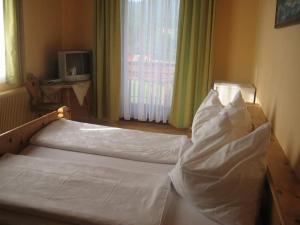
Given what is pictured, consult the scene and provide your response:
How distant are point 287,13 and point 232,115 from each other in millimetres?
727

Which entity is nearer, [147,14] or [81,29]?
[147,14]

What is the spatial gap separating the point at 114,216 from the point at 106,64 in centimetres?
337

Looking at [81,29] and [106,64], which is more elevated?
[81,29]

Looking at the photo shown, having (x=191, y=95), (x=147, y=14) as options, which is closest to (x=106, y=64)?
(x=147, y=14)

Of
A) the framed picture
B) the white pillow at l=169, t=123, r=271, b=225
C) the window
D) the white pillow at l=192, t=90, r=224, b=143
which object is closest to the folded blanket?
the white pillow at l=169, t=123, r=271, b=225

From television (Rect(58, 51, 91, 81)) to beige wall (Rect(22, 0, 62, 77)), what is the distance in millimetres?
279

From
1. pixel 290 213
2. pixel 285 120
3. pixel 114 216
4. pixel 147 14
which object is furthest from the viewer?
pixel 147 14

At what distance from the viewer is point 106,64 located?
445cm

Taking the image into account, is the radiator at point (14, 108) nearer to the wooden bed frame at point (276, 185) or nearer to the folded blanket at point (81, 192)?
the wooden bed frame at point (276, 185)

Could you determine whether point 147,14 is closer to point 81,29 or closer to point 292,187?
point 81,29

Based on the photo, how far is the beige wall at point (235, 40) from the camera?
13.2 ft

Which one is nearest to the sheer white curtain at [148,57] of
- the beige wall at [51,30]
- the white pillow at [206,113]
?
the beige wall at [51,30]

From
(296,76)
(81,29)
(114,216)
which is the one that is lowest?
(114,216)

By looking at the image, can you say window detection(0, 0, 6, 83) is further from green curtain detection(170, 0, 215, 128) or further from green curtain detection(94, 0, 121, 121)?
green curtain detection(170, 0, 215, 128)
